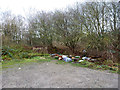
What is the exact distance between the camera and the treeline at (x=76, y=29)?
6838 millimetres

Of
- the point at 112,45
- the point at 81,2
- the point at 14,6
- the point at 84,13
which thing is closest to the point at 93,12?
the point at 84,13

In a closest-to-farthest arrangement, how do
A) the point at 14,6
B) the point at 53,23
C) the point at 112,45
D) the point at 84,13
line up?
the point at 112,45, the point at 84,13, the point at 53,23, the point at 14,6

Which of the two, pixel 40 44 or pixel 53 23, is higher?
pixel 53 23

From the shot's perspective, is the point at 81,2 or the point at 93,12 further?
the point at 81,2

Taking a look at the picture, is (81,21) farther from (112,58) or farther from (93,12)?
(112,58)

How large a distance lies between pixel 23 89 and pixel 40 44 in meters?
9.81

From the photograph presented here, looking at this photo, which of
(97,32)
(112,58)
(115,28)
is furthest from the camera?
(97,32)

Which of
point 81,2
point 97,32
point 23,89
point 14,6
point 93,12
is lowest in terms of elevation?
point 23,89

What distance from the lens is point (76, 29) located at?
8.45 metres

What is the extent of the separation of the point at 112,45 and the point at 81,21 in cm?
343

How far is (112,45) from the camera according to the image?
601cm

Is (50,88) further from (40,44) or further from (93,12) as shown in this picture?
(40,44)

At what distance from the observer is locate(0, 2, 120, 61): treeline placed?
6838 mm

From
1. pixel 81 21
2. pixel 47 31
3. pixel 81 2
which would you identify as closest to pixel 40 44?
pixel 47 31
